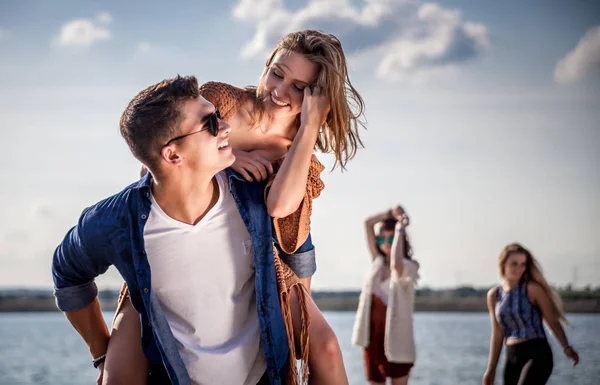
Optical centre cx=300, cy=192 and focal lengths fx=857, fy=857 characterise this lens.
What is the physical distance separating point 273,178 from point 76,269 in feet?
2.46

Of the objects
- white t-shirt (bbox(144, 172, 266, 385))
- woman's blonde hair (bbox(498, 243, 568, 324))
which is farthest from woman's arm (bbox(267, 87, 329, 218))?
woman's blonde hair (bbox(498, 243, 568, 324))

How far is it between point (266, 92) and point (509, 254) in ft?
13.4

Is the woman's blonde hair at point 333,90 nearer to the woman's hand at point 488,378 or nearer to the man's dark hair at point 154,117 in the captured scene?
the man's dark hair at point 154,117

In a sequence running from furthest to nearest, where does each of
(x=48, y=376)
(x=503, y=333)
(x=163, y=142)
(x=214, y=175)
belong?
(x=48, y=376)
(x=503, y=333)
(x=214, y=175)
(x=163, y=142)

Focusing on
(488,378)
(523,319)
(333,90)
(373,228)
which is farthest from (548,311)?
(333,90)

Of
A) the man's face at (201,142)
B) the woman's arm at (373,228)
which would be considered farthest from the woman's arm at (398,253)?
the man's face at (201,142)

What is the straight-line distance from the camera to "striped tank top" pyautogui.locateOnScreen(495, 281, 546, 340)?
254 inches

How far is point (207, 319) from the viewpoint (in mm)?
→ 2893

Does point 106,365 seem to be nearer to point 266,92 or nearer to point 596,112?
point 266,92

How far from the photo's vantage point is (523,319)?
648 centimetres

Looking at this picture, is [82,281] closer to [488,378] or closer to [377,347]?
[488,378]

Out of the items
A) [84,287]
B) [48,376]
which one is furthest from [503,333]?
[48,376]

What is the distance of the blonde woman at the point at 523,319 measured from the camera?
6.39 metres

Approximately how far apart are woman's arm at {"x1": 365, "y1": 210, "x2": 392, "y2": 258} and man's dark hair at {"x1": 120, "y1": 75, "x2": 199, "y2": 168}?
5.04 metres
